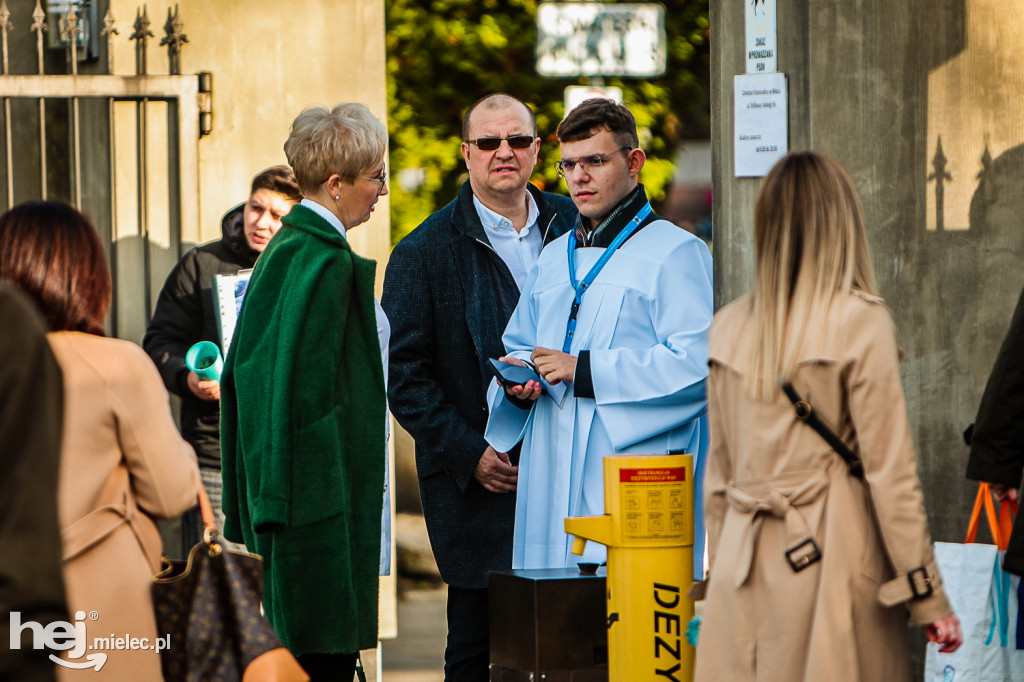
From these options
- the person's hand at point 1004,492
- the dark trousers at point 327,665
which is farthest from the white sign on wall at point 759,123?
the dark trousers at point 327,665

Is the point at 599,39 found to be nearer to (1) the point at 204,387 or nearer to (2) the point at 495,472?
(1) the point at 204,387

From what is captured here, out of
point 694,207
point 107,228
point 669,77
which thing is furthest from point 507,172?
point 694,207

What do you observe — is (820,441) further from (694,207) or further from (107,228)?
(694,207)

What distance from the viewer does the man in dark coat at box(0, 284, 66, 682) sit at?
160cm

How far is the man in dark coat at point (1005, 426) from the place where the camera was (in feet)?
13.2

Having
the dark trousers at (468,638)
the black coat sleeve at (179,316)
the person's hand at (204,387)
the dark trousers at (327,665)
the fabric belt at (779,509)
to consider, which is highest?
the black coat sleeve at (179,316)

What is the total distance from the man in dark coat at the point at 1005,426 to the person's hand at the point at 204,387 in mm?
2935

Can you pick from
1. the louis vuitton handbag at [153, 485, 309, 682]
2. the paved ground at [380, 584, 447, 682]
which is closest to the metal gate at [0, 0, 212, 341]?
the paved ground at [380, 584, 447, 682]

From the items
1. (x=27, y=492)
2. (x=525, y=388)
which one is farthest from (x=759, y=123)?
(x=27, y=492)

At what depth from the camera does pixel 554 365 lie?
14.1 feet

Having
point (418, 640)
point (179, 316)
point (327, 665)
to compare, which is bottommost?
point (418, 640)

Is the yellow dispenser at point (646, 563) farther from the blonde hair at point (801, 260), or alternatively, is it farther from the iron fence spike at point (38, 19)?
the iron fence spike at point (38, 19)

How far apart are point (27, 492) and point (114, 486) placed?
136 cm

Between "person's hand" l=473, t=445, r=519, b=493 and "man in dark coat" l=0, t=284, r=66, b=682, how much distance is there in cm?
312
